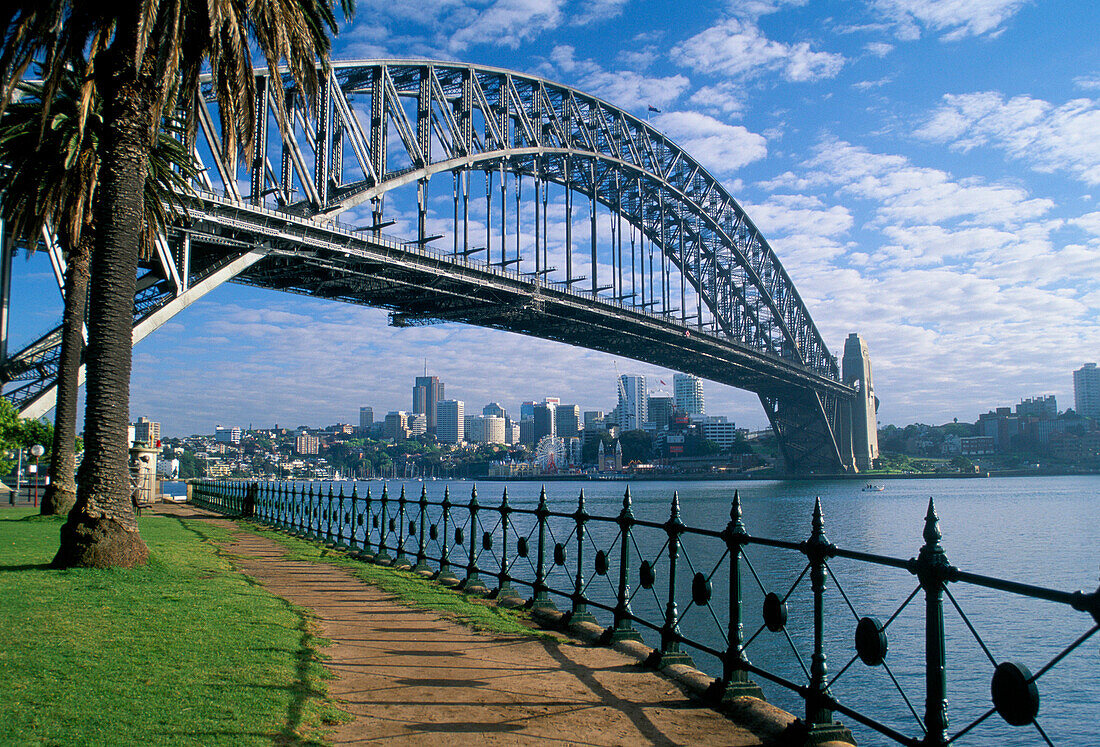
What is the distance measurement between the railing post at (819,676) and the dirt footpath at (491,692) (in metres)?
0.44

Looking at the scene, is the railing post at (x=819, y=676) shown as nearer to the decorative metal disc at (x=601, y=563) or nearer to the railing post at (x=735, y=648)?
the railing post at (x=735, y=648)

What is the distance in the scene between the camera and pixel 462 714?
576 centimetres

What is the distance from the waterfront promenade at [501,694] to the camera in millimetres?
5406

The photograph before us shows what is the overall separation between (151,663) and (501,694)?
2673 millimetres

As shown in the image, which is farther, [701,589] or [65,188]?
[65,188]

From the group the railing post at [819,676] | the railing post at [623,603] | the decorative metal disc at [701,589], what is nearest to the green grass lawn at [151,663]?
the railing post at [623,603]

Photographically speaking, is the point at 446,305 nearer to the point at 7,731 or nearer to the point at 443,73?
the point at 443,73

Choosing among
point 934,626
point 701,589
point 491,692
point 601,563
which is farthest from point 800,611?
point 934,626

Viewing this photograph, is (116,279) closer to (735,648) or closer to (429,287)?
(735,648)

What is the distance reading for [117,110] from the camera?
12492 mm

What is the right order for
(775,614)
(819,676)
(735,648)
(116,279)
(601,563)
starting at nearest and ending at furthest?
(819,676), (775,614), (735,648), (601,563), (116,279)

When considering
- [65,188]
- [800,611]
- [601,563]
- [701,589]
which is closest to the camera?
[701,589]

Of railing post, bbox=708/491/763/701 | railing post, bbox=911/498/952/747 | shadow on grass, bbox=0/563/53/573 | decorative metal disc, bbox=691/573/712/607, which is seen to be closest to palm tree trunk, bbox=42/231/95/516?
shadow on grass, bbox=0/563/53/573

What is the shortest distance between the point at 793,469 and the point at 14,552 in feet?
363
